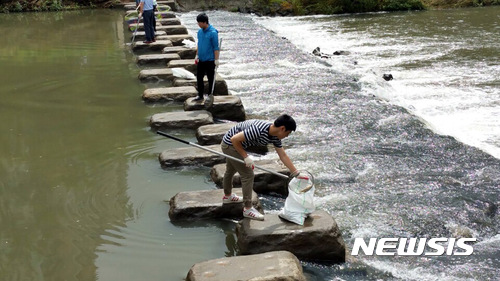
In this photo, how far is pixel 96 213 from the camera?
23.9 ft

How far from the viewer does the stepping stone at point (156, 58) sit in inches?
608

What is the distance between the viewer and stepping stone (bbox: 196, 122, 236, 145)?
948cm

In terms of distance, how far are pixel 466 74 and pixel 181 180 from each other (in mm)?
8222

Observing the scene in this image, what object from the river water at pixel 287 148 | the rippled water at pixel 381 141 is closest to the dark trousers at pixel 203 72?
the river water at pixel 287 148

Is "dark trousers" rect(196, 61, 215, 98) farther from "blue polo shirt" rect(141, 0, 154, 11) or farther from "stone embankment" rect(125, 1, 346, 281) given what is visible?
"blue polo shirt" rect(141, 0, 154, 11)

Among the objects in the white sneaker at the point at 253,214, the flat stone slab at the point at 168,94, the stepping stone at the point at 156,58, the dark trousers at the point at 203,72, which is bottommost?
the white sneaker at the point at 253,214

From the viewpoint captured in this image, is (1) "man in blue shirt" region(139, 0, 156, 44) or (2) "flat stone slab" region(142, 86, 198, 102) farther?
(1) "man in blue shirt" region(139, 0, 156, 44)

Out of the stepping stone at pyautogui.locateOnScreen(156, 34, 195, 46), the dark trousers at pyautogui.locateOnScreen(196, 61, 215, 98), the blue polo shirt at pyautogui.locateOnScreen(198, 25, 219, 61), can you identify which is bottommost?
the stepping stone at pyautogui.locateOnScreen(156, 34, 195, 46)

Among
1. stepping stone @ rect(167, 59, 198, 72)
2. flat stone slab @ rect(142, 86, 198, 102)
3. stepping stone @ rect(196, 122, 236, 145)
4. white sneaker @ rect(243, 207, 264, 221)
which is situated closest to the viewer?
white sneaker @ rect(243, 207, 264, 221)

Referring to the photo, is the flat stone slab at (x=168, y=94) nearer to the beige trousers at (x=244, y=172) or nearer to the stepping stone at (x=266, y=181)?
the stepping stone at (x=266, y=181)

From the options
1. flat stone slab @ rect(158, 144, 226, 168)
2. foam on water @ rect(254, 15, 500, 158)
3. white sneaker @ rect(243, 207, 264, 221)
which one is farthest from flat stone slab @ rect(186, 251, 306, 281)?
foam on water @ rect(254, 15, 500, 158)

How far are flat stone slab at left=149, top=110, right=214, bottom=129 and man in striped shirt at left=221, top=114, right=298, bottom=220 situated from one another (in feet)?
11.8

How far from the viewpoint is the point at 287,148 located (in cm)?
945

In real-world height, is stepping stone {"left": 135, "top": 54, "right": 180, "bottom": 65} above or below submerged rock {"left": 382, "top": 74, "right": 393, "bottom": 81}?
above
